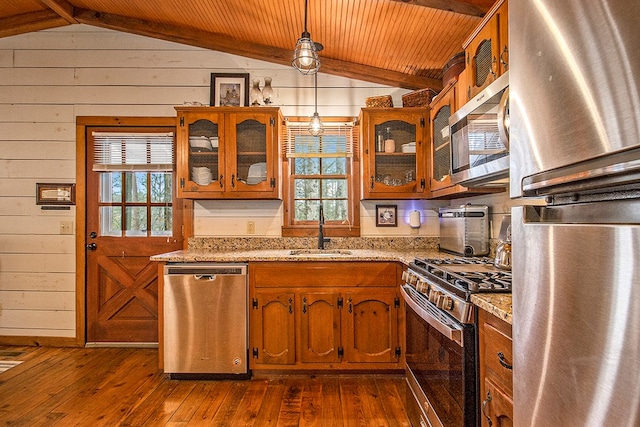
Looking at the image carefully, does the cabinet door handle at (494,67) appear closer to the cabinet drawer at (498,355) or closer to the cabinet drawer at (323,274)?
the cabinet drawer at (498,355)

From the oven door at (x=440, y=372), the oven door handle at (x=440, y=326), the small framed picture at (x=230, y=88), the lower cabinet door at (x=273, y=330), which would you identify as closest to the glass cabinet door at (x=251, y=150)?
the small framed picture at (x=230, y=88)

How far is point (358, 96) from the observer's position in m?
3.51

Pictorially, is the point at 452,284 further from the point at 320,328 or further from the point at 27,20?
the point at 27,20

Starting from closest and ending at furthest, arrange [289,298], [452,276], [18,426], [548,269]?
[548,269], [452,276], [18,426], [289,298]

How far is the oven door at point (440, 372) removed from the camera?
138 centimetres

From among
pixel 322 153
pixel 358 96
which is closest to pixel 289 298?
pixel 322 153

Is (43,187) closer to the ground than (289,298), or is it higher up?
higher up

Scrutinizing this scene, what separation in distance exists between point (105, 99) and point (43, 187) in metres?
1.00

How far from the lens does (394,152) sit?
10.4 ft

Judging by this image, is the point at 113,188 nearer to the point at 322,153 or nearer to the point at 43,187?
the point at 43,187

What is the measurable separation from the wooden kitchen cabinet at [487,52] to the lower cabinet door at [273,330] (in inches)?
71.3

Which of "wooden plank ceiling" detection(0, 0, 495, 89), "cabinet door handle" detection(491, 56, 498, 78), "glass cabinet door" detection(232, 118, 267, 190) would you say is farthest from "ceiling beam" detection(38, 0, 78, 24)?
"cabinet door handle" detection(491, 56, 498, 78)

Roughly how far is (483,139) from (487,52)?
0.45 meters

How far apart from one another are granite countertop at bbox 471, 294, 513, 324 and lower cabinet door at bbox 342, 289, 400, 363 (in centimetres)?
137
